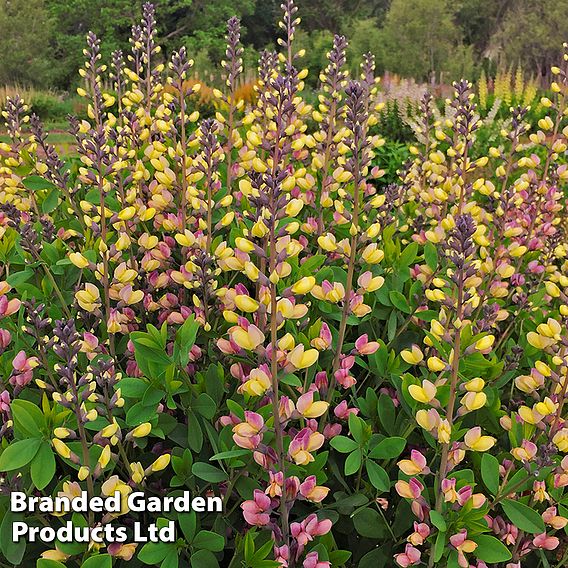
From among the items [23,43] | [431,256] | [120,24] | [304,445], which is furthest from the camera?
[120,24]

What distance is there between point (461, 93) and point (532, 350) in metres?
0.78

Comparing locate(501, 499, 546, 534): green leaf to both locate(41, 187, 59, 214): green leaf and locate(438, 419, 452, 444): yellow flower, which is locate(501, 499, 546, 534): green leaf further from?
locate(41, 187, 59, 214): green leaf

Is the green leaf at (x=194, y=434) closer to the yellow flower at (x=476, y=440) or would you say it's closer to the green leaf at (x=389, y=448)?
the green leaf at (x=389, y=448)

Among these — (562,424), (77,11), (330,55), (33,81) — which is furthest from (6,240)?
(77,11)

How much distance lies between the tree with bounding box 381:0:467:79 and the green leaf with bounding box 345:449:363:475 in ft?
67.6

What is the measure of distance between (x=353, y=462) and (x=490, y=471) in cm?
28

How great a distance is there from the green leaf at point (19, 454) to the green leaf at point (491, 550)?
0.84m

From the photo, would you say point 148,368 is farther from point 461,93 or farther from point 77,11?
point 77,11

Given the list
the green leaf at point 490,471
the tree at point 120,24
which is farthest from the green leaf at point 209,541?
the tree at point 120,24

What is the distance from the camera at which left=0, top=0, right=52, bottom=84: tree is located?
769 inches

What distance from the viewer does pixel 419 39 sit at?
22.2 m

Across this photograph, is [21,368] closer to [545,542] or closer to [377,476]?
[377,476]

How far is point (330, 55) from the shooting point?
1768mm

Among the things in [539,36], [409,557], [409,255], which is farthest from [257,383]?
[539,36]
